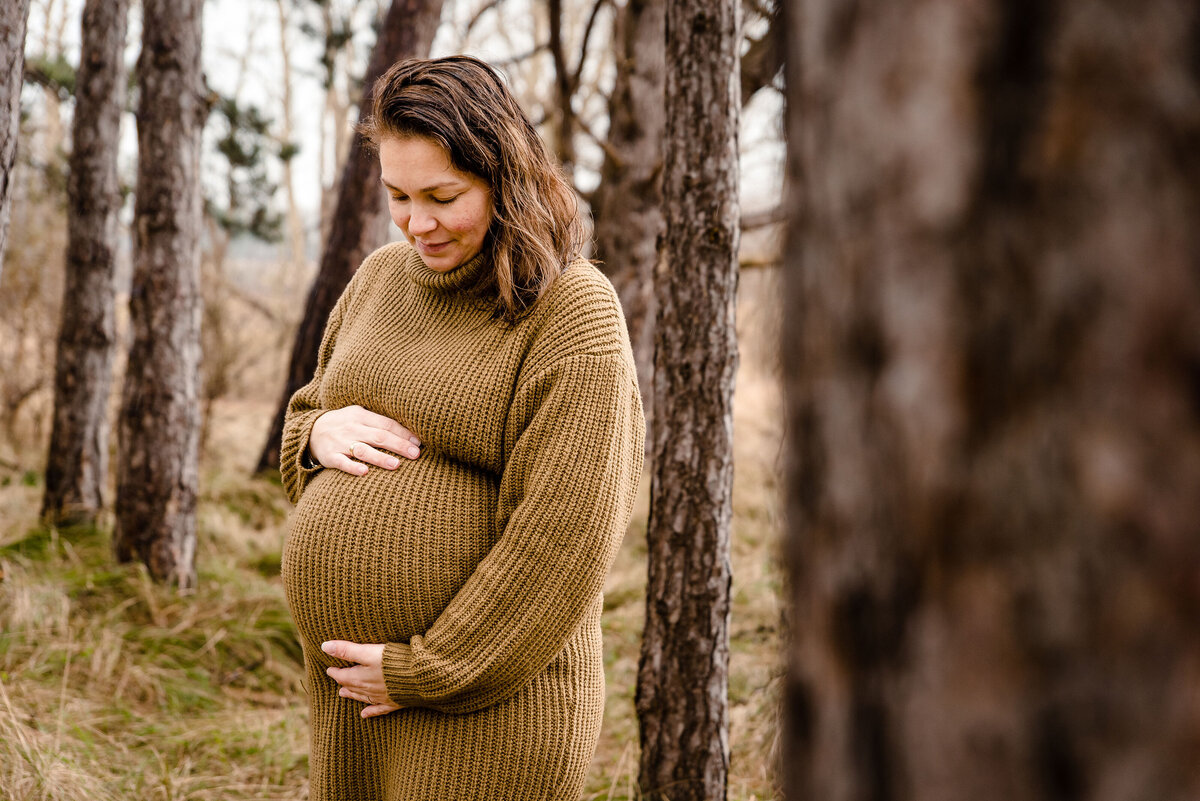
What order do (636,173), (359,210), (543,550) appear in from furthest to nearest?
(636,173) < (359,210) < (543,550)

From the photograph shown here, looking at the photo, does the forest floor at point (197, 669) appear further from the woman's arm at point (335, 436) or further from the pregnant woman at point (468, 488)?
the woman's arm at point (335, 436)

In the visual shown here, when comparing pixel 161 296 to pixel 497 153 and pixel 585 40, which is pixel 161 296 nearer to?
pixel 585 40

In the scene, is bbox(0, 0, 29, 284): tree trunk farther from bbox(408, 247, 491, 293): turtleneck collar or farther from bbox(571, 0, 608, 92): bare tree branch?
bbox(571, 0, 608, 92): bare tree branch

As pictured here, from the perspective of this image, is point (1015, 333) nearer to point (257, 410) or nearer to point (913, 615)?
point (913, 615)

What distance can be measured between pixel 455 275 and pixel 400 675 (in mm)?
774

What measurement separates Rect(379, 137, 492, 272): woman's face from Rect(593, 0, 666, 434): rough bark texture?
4656mm

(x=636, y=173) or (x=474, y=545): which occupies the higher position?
(x=636, y=173)

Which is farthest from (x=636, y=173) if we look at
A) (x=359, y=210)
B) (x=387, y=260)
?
(x=387, y=260)

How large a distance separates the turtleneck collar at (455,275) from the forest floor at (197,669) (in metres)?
0.59

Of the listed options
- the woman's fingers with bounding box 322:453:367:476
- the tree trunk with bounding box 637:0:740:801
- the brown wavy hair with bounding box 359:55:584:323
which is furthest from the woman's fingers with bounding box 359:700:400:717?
the tree trunk with bounding box 637:0:740:801

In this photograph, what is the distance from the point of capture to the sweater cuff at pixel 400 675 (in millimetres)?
1514

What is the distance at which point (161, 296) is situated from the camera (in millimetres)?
4168

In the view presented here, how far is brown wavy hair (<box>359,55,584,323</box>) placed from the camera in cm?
163

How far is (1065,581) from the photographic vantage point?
1.40ft
